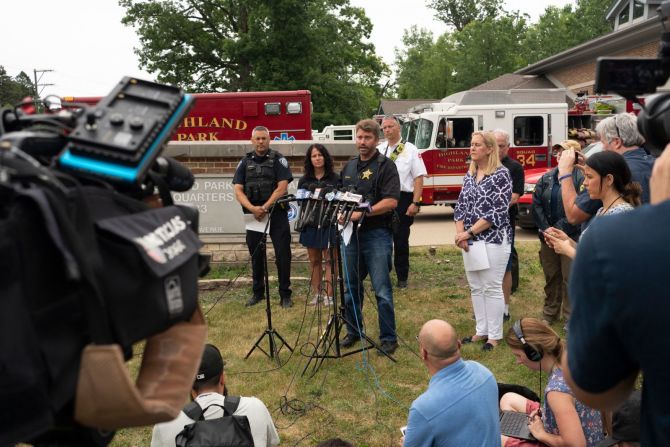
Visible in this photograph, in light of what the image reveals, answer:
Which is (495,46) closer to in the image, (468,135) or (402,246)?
(468,135)

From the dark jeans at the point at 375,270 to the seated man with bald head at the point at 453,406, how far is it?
260cm

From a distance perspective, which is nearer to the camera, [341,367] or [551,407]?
[551,407]

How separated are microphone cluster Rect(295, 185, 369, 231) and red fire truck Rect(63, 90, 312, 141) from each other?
18.7 ft

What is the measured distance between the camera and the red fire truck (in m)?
11.4

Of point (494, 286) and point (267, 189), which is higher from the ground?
point (267, 189)

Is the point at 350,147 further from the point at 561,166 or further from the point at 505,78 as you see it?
the point at 505,78

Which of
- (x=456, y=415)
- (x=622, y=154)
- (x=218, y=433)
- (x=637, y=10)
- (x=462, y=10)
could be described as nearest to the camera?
(x=218, y=433)

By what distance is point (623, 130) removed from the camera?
4762 mm

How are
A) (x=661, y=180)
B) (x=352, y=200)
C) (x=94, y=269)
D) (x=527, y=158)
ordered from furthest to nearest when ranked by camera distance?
1. (x=527, y=158)
2. (x=352, y=200)
3. (x=661, y=180)
4. (x=94, y=269)

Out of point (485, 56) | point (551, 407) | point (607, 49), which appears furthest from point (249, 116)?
point (485, 56)

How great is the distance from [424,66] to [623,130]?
5227 centimetres

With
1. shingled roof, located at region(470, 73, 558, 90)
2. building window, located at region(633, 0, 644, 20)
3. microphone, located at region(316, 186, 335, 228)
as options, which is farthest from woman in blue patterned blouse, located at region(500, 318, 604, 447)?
shingled roof, located at region(470, 73, 558, 90)

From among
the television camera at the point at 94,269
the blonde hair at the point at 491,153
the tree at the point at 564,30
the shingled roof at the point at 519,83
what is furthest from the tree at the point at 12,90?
the tree at the point at 564,30

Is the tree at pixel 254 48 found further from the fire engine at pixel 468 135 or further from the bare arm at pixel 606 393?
the bare arm at pixel 606 393
